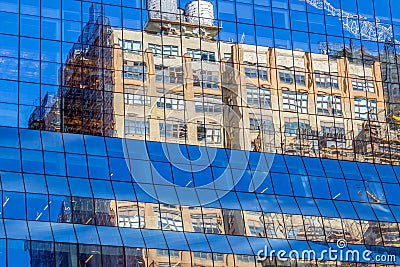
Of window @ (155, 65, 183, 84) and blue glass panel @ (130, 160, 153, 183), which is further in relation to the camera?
window @ (155, 65, 183, 84)

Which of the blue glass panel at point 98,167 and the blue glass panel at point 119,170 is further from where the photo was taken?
the blue glass panel at point 119,170

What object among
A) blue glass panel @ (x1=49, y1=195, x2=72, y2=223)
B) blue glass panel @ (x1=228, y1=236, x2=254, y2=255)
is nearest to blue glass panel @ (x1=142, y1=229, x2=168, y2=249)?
blue glass panel @ (x1=228, y1=236, x2=254, y2=255)

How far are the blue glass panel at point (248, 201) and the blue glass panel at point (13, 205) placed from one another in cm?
1323

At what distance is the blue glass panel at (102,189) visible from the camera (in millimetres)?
70213

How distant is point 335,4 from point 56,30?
753 inches

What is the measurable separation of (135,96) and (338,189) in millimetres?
13572

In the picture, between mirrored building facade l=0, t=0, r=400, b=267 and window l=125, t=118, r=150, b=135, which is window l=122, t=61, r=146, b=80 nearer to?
mirrored building facade l=0, t=0, r=400, b=267

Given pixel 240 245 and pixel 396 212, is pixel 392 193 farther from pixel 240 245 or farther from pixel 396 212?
pixel 240 245

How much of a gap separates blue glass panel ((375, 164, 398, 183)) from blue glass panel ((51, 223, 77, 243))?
840 inches

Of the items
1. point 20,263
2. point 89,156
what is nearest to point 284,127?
point 89,156

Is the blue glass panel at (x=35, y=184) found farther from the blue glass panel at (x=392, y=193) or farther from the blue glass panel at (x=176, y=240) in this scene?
the blue glass panel at (x=392, y=193)

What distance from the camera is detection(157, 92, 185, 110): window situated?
7549cm

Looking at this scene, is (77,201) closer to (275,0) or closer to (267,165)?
(267,165)

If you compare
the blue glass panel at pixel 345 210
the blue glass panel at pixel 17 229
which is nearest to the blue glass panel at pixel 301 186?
the blue glass panel at pixel 345 210
